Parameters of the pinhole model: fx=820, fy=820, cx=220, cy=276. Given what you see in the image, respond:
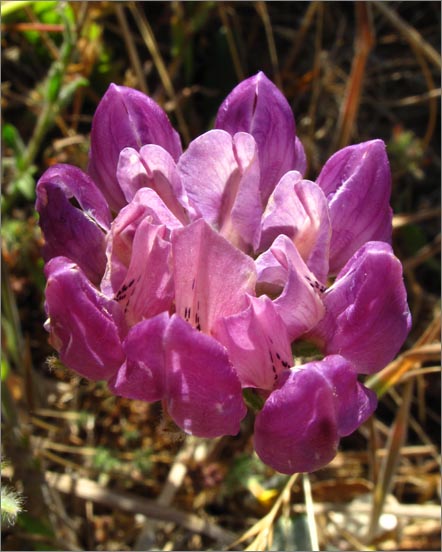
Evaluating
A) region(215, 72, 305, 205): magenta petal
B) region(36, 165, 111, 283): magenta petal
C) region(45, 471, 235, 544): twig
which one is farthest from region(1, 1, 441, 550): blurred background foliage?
region(215, 72, 305, 205): magenta petal

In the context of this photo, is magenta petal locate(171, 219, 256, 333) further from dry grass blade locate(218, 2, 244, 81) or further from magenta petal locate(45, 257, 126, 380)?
dry grass blade locate(218, 2, 244, 81)

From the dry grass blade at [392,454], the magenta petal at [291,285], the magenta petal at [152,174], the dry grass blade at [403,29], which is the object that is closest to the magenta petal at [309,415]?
the magenta petal at [291,285]

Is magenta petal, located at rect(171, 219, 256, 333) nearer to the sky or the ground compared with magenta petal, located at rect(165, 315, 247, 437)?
nearer to the sky

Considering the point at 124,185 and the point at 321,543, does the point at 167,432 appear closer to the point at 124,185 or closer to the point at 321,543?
the point at 124,185

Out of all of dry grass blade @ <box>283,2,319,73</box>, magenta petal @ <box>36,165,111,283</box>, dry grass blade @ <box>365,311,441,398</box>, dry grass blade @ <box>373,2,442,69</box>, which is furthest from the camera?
dry grass blade @ <box>283,2,319,73</box>

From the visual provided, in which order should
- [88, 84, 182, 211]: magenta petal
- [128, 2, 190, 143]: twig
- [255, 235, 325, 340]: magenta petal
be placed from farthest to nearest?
[128, 2, 190, 143]: twig, [88, 84, 182, 211]: magenta petal, [255, 235, 325, 340]: magenta petal

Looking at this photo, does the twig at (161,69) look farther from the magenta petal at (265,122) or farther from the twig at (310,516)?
the twig at (310,516)

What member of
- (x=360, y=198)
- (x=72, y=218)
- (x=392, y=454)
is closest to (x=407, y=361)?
(x=392, y=454)
